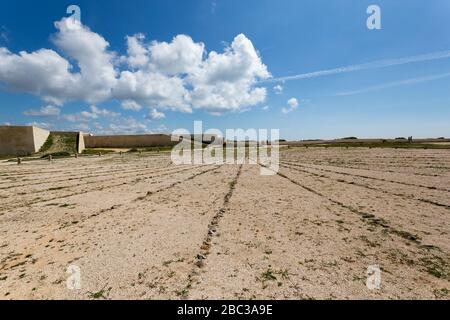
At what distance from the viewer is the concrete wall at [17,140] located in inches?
1795

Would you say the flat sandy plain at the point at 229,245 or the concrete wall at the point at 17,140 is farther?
the concrete wall at the point at 17,140

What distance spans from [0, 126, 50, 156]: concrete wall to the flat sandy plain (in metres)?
46.3

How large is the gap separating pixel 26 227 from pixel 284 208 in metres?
7.28

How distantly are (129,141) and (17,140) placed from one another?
2469cm

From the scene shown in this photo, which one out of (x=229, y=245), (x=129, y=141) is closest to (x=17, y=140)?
(x=129, y=141)

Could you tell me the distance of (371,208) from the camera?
761 centimetres

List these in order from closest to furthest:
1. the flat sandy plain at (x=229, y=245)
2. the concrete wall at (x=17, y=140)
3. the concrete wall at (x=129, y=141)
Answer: the flat sandy plain at (x=229, y=245) < the concrete wall at (x=17, y=140) < the concrete wall at (x=129, y=141)

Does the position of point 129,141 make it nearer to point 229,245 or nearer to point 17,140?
point 17,140

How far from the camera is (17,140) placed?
151 feet

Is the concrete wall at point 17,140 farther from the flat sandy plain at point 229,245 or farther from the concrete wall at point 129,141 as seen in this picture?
the flat sandy plain at point 229,245

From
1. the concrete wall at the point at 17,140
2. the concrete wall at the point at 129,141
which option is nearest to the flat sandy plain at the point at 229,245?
the concrete wall at the point at 17,140

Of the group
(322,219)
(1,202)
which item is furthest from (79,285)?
(1,202)

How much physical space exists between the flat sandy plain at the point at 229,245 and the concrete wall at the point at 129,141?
2252 inches

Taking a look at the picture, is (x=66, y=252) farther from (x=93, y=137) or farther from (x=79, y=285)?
(x=93, y=137)
